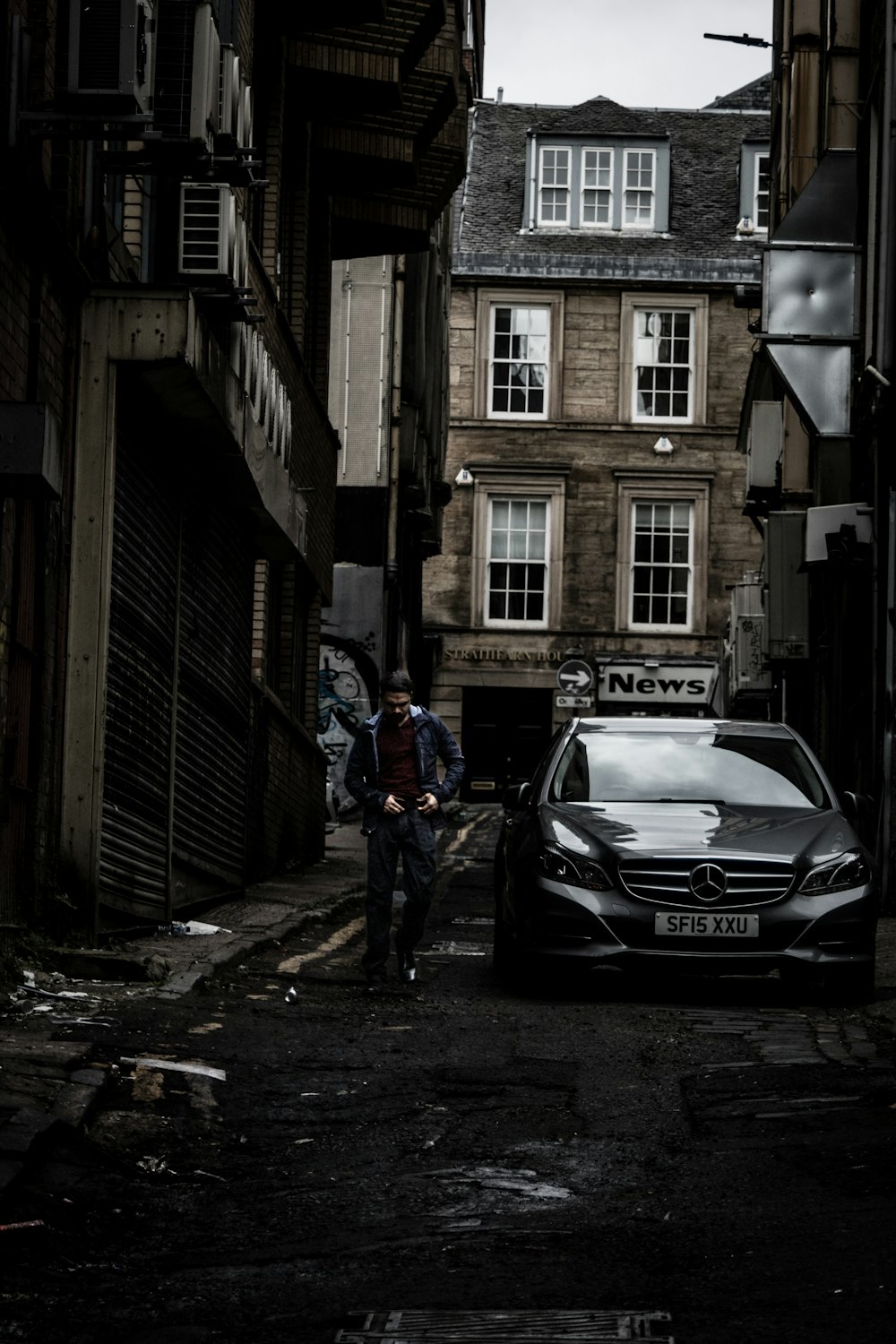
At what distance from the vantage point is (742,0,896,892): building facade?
742 inches

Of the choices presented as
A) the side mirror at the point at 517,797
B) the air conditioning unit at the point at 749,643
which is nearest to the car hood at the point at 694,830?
the side mirror at the point at 517,797

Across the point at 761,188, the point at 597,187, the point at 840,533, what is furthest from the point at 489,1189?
the point at 761,188

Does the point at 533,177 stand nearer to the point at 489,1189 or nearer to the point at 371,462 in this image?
the point at 371,462

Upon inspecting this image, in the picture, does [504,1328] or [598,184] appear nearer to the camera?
[504,1328]

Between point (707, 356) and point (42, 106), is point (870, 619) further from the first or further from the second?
point (707, 356)

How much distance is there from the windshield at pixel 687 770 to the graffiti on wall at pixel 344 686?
20005mm

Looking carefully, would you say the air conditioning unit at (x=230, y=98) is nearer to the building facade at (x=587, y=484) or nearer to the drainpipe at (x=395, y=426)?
the drainpipe at (x=395, y=426)

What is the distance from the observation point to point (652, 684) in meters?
46.1

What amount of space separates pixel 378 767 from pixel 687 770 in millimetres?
1808

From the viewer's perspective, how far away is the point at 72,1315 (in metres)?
4.85

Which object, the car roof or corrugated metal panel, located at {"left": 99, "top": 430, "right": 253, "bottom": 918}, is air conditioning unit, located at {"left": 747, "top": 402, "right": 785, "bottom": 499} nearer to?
corrugated metal panel, located at {"left": 99, "top": 430, "right": 253, "bottom": 918}

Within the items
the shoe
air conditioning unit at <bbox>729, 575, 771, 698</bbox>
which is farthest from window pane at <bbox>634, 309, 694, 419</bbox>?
the shoe

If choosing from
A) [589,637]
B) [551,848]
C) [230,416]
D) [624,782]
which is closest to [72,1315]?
[551,848]

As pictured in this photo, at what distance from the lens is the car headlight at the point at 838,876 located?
11203mm
